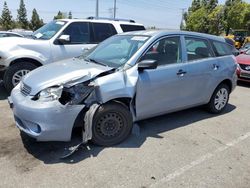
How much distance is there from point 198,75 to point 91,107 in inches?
87.2

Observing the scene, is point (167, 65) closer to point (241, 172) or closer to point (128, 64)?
point (128, 64)

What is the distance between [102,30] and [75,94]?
4128 millimetres

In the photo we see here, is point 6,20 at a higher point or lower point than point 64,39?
lower

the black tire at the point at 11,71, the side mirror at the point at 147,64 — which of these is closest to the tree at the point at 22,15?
the black tire at the point at 11,71

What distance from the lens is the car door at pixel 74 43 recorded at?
22.0 ft

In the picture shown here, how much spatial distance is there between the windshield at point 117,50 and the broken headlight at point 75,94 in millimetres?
718

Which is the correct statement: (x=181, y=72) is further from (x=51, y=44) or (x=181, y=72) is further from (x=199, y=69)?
(x=51, y=44)

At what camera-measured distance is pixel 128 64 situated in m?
4.24

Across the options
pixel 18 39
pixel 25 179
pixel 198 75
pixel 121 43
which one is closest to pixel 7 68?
pixel 18 39

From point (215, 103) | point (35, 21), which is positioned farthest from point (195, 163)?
point (35, 21)

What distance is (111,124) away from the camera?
407 centimetres

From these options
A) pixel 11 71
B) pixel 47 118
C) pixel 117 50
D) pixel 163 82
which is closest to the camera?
pixel 47 118

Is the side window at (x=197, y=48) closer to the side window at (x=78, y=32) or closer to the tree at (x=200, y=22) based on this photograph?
the side window at (x=78, y=32)

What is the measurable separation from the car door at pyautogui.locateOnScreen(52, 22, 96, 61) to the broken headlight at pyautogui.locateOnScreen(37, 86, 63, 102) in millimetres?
3134
